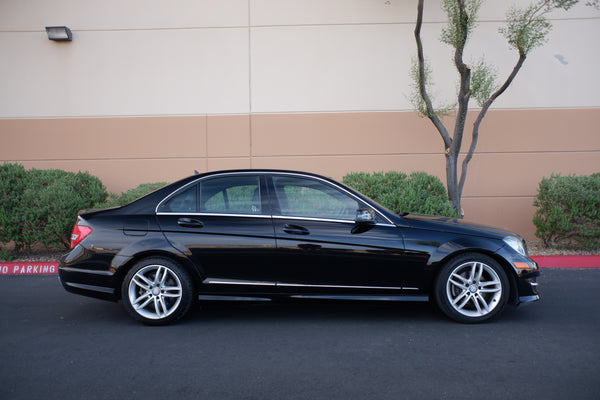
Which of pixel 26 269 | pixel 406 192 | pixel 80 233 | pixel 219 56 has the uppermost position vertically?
pixel 219 56

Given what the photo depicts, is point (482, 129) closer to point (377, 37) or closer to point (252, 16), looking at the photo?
point (377, 37)

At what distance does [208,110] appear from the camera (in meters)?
10.5

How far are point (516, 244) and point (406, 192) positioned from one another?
324 centimetres

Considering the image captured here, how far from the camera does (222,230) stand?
4895mm

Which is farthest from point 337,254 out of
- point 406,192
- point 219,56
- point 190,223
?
point 219,56

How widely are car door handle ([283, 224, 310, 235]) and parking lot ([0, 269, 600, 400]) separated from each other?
912 millimetres

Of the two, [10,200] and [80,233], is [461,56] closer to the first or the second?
[80,233]

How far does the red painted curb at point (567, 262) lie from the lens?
7992mm

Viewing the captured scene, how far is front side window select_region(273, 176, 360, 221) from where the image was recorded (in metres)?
4.97

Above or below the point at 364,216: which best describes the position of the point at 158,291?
below

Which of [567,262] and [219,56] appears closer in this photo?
[567,262]

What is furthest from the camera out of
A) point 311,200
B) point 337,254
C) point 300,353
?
point 311,200

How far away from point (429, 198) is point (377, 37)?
162 inches

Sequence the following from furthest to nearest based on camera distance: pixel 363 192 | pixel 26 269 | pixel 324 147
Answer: pixel 324 147
pixel 363 192
pixel 26 269
